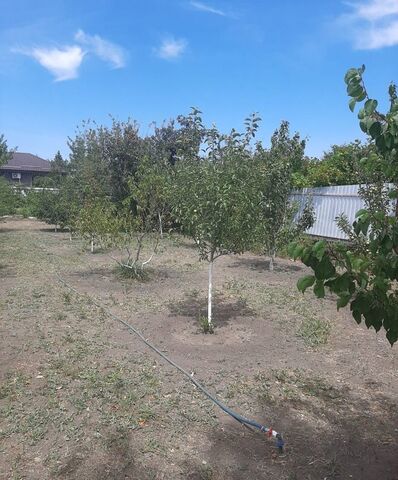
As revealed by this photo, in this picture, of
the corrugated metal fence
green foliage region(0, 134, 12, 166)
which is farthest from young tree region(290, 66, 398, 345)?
green foliage region(0, 134, 12, 166)

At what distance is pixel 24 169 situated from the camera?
52.0 metres

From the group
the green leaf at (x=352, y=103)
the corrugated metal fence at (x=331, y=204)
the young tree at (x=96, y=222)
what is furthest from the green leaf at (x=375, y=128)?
the corrugated metal fence at (x=331, y=204)

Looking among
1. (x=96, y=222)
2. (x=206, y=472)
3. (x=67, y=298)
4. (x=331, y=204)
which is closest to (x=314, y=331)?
(x=206, y=472)

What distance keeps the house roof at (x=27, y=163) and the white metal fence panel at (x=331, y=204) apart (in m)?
40.4

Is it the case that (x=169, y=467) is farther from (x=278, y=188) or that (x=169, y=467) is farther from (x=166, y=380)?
(x=278, y=188)

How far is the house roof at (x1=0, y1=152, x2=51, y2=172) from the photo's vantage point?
51906 mm

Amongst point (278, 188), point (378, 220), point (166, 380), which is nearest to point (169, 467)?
point (166, 380)

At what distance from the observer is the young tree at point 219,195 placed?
635 centimetres

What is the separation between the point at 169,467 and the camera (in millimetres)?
3412

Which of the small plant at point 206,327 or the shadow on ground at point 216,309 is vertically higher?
the small plant at point 206,327

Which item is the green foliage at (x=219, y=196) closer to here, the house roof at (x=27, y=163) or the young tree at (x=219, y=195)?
the young tree at (x=219, y=195)

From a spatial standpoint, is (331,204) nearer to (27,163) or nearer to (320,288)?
(320,288)

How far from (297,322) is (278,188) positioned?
5094mm

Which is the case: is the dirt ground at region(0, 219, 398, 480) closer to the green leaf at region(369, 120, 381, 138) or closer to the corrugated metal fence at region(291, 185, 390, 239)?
the green leaf at region(369, 120, 381, 138)
